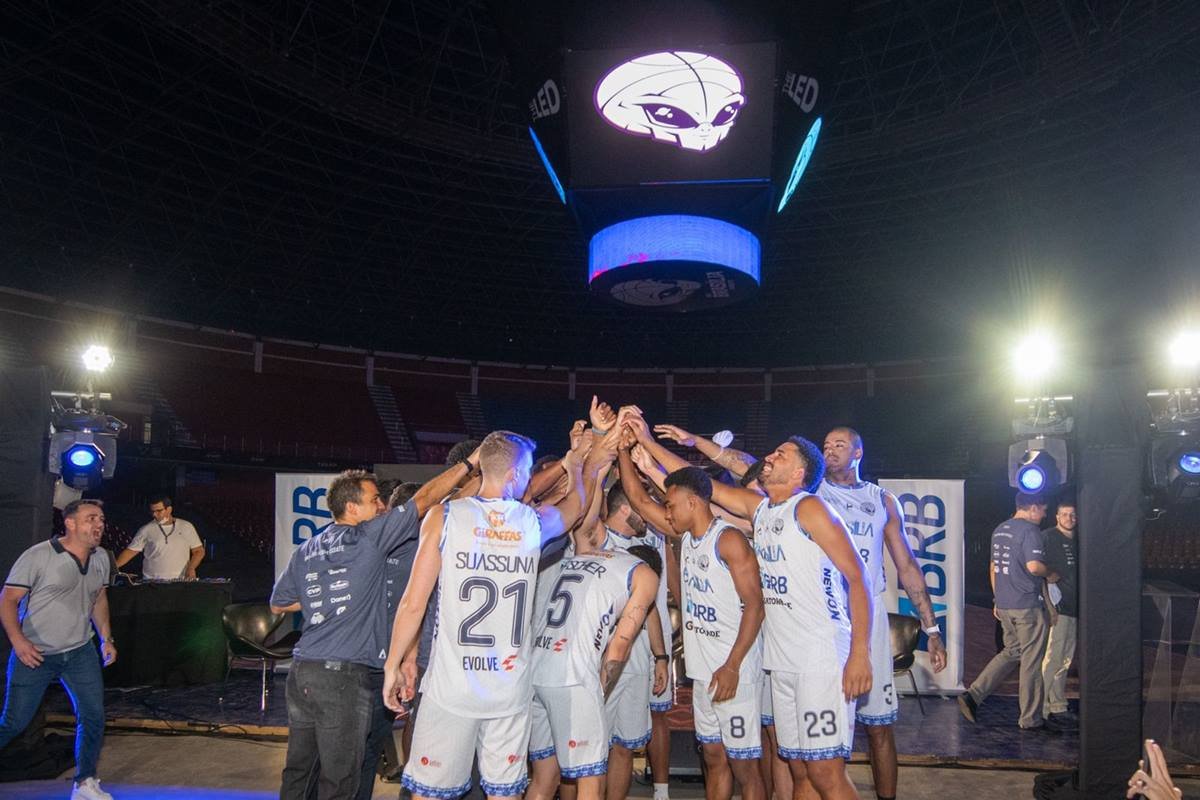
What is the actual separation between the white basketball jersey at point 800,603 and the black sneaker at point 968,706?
13.6 ft

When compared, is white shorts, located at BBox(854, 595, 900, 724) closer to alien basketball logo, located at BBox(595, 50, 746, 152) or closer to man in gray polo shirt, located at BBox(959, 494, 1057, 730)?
man in gray polo shirt, located at BBox(959, 494, 1057, 730)

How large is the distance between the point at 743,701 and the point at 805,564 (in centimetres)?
92

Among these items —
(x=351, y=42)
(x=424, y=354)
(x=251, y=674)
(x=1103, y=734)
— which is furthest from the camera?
(x=424, y=354)

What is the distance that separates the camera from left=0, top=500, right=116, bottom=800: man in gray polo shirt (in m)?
5.79

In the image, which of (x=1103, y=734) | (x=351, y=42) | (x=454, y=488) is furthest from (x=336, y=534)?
(x=351, y=42)

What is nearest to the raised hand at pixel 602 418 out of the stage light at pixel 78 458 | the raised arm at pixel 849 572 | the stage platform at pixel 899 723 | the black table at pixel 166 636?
Answer: the raised arm at pixel 849 572

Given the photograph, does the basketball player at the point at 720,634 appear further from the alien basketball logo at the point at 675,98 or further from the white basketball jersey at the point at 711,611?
the alien basketball logo at the point at 675,98

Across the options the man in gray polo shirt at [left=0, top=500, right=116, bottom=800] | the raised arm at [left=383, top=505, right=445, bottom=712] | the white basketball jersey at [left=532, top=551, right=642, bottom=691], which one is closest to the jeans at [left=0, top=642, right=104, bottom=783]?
the man in gray polo shirt at [left=0, top=500, right=116, bottom=800]

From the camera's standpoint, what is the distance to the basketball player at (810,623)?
4.64 m

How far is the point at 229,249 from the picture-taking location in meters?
24.2

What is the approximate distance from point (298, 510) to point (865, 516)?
6.66 m

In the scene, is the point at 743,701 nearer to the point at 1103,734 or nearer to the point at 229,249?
the point at 1103,734

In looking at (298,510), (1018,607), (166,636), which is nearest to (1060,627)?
(1018,607)

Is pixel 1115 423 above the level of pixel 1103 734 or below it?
above
